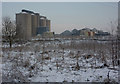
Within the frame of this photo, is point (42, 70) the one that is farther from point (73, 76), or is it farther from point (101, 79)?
point (101, 79)

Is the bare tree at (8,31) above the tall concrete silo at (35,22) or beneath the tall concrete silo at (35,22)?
beneath

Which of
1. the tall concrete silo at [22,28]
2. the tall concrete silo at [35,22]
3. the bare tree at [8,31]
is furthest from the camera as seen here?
the tall concrete silo at [35,22]

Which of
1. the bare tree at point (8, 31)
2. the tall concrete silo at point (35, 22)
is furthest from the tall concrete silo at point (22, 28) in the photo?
the tall concrete silo at point (35, 22)

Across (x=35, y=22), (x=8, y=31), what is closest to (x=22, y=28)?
(x=8, y=31)

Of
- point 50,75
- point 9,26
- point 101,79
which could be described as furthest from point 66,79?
point 9,26

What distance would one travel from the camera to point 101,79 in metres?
3.62

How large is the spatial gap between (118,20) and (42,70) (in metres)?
3.84

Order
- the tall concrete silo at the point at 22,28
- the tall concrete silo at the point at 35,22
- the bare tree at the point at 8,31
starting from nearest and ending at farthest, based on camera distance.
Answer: the bare tree at the point at 8,31 < the tall concrete silo at the point at 22,28 < the tall concrete silo at the point at 35,22

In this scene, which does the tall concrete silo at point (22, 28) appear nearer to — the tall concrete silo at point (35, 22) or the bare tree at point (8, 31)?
the bare tree at point (8, 31)


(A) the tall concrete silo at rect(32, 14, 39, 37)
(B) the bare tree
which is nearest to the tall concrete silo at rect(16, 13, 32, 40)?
(B) the bare tree

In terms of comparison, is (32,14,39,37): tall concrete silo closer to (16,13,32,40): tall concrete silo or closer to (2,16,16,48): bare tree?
(16,13,32,40): tall concrete silo

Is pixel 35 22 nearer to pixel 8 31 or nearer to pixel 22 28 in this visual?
pixel 22 28

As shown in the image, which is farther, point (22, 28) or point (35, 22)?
point (35, 22)

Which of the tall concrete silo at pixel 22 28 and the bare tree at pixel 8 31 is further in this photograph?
the tall concrete silo at pixel 22 28
